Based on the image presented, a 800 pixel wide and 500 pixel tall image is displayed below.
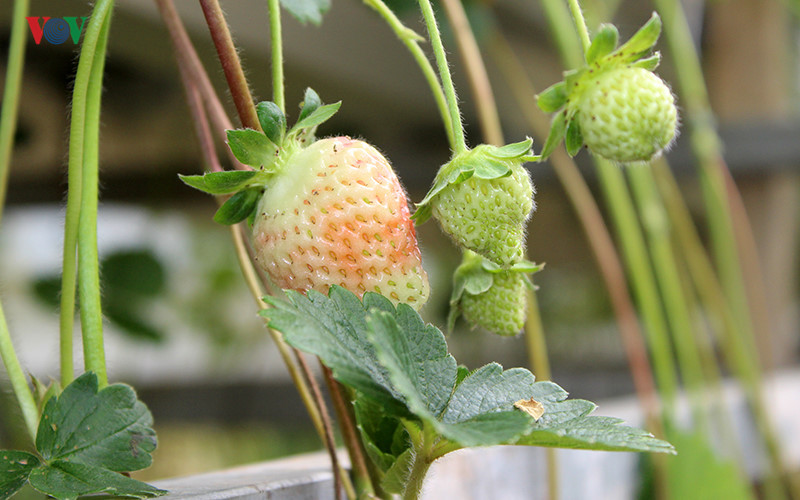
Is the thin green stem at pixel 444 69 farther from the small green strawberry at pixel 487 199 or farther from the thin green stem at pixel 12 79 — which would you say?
the thin green stem at pixel 12 79

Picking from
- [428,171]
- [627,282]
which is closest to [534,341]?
[428,171]

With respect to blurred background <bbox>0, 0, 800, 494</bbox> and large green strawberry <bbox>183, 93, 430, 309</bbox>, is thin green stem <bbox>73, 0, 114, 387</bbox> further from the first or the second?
blurred background <bbox>0, 0, 800, 494</bbox>

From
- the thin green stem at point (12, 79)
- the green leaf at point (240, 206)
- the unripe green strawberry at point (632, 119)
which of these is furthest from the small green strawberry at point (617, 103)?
the thin green stem at point (12, 79)

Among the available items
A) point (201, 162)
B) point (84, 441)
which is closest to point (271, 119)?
point (84, 441)

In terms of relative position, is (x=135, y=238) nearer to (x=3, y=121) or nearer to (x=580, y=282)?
(x=3, y=121)

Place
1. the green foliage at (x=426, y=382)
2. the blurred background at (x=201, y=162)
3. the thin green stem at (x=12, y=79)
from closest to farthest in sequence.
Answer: the green foliage at (x=426, y=382) → the thin green stem at (x=12, y=79) → the blurred background at (x=201, y=162)

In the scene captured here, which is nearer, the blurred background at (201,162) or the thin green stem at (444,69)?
the thin green stem at (444,69)

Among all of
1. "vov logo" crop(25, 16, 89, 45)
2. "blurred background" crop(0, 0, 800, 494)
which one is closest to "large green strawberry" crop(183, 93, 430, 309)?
"vov logo" crop(25, 16, 89, 45)
